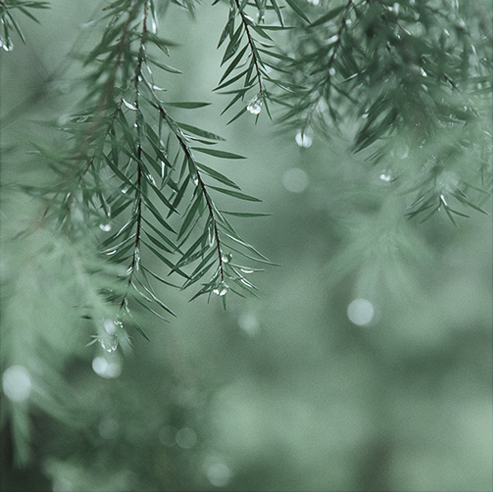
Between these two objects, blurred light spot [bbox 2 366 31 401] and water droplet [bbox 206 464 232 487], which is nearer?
blurred light spot [bbox 2 366 31 401]

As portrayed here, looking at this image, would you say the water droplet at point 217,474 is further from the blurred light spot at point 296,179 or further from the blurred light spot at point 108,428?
the blurred light spot at point 296,179

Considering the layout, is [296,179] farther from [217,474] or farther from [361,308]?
[217,474]

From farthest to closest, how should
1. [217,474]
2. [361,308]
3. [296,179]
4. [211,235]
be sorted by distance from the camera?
[296,179] < [217,474] < [361,308] < [211,235]

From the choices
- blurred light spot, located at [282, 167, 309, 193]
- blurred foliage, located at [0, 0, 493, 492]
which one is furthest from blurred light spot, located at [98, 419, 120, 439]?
blurred light spot, located at [282, 167, 309, 193]

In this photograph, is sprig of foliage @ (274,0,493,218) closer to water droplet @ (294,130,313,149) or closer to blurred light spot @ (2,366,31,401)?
water droplet @ (294,130,313,149)

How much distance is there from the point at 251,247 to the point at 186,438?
0.79 meters

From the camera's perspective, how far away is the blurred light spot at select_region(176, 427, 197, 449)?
0.94 meters

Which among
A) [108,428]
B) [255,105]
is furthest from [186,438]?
[255,105]

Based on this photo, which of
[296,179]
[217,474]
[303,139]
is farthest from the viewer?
[296,179]

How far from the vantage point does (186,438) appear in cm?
95

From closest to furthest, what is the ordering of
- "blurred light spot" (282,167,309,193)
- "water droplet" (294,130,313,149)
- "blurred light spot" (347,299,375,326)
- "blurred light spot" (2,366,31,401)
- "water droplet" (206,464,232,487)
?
"blurred light spot" (2,366,31,401)
"water droplet" (294,130,313,149)
"blurred light spot" (347,299,375,326)
"water droplet" (206,464,232,487)
"blurred light spot" (282,167,309,193)

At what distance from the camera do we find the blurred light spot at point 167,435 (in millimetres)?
925

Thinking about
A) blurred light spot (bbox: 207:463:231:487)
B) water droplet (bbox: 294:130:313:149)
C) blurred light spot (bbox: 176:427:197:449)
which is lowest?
blurred light spot (bbox: 207:463:231:487)

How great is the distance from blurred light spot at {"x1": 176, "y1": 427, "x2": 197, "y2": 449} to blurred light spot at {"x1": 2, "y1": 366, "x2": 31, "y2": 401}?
2.66 ft
